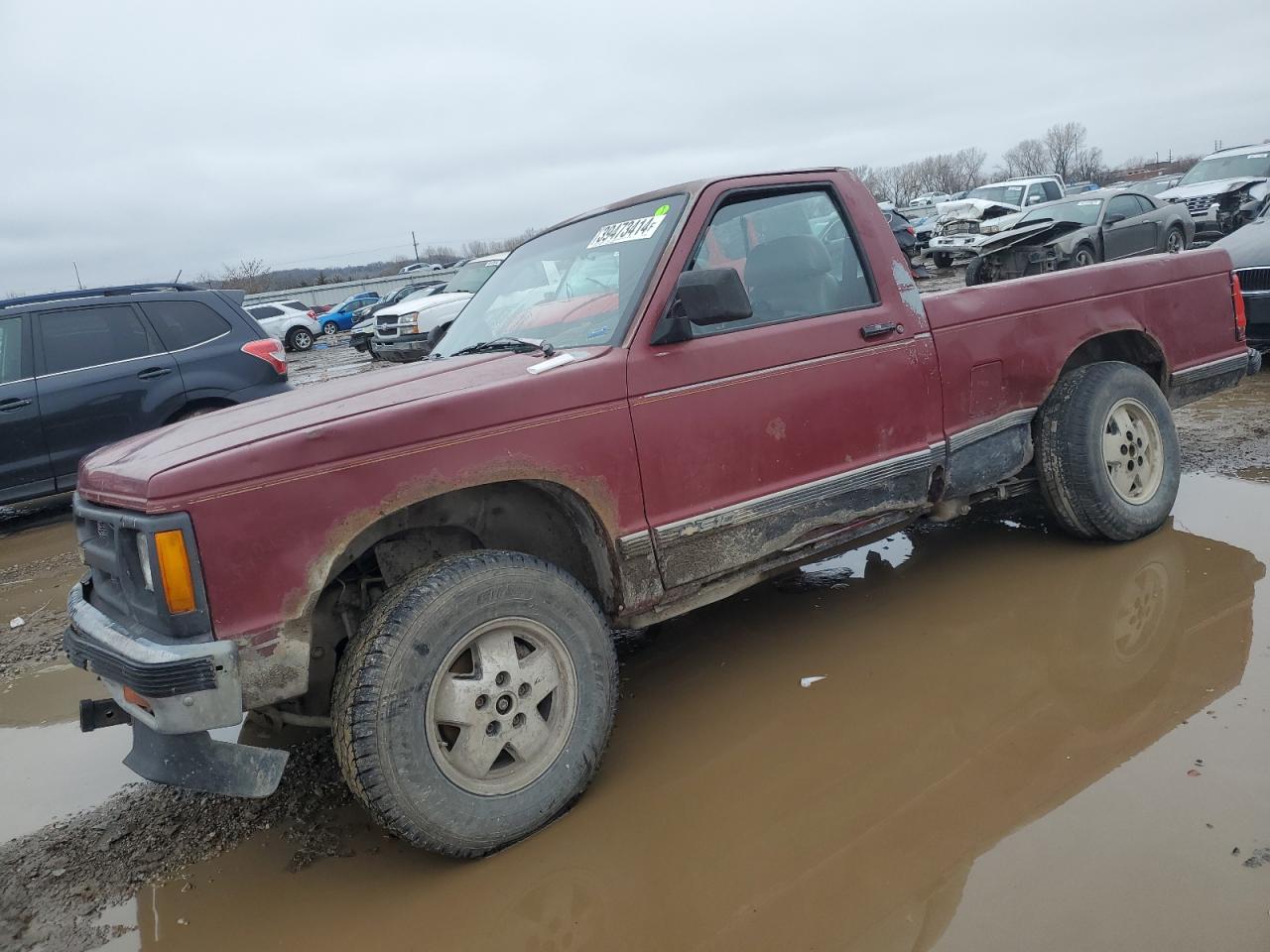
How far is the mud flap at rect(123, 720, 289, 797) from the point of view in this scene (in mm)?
2338

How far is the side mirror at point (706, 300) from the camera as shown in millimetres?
2803

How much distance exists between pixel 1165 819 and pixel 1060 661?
930 mm

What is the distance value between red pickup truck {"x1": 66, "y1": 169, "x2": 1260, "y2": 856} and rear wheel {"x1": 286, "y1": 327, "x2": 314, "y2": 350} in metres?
25.3

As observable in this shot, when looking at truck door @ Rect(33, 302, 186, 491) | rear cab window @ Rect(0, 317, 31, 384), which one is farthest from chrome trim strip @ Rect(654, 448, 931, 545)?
rear cab window @ Rect(0, 317, 31, 384)

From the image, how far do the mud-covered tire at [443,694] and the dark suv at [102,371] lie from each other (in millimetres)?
5654

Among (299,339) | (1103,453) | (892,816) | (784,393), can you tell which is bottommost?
(892,816)

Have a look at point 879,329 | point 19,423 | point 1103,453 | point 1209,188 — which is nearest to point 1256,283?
point 1103,453

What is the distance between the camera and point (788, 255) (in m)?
3.39

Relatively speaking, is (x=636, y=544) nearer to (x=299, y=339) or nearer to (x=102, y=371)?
(x=102, y=371)

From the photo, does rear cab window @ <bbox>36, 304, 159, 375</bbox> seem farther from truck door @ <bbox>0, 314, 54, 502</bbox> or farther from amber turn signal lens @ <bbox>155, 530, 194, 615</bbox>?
amber turn signal lens @ <bbox>155, 530, 194, 615</bbox>

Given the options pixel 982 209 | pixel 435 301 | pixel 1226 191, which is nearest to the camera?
pixel 435 301

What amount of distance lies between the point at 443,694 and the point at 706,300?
4.72 ft

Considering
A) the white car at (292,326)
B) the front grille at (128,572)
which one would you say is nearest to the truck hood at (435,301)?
the front grille at (128,572)

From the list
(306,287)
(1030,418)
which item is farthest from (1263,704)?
(306,287)
